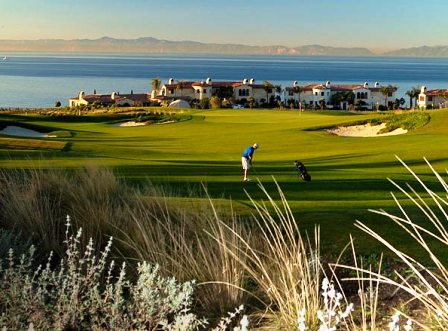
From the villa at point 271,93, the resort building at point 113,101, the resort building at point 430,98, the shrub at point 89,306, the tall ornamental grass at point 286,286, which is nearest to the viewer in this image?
the shrub at point 89,306

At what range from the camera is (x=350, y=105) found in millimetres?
107125

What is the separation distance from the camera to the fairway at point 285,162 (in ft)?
36.1

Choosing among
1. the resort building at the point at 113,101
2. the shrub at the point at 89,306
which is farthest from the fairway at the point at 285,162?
the resort building at the point at 113,101

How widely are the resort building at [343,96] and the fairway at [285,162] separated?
212 ft

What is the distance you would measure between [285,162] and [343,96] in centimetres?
8889

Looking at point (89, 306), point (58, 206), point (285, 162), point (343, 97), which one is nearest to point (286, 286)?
point (89, 306)

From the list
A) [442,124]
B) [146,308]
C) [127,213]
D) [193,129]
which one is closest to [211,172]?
[127,213]

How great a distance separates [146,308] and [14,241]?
218 cm

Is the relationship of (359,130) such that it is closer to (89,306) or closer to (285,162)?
(285,162)

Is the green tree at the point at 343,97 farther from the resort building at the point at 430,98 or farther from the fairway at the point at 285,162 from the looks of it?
the fairway at the point at 285,162

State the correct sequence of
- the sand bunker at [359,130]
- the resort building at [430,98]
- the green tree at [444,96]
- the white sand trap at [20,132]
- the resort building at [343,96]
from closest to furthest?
the sand bunker at [359,130]
the white sand trap at [20,132]
the green tree at [444,96]
the resort building at [430,98]
the resort building at [343,96]

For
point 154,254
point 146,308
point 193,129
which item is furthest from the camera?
point 193,129

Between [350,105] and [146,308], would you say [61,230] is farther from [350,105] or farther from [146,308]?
[350,105]

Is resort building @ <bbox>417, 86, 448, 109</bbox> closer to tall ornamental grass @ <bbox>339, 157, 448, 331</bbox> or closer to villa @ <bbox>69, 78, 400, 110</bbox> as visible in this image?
villa @ <bbox>69, 78, 400, 110</bbox>
